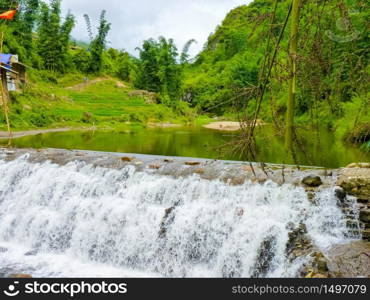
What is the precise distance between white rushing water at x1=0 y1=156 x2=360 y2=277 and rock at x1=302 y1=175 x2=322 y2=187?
9.9 inches

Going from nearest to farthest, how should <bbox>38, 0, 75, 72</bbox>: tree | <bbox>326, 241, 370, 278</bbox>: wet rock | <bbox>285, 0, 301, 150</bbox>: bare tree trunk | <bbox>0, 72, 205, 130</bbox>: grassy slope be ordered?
<bbox>285, 0, 301, 150</bbox>: bare tree trunk < <bbox>326, 241, 370, 278</bbox>: wet rock < <bbox>0, 72, 205, 130</bbox>: grassy slope < <bbox>38, 0, 75, 72</bbox>: tree

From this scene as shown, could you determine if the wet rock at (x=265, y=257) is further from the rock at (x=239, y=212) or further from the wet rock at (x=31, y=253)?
the wet rock at (x=31, y=253)

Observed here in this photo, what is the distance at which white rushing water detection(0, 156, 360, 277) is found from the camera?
5.85 m

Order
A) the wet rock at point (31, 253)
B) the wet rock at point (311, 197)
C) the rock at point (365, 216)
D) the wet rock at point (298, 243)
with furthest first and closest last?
the wet rock at point (31, 253)
the wet rock at point (311, 197)
the rock at point (365, 216)
the wet rock at point (298, 243)

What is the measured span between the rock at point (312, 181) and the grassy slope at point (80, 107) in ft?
57.5

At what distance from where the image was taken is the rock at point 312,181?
664 cm

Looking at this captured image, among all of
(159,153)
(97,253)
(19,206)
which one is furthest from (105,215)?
(159,153)

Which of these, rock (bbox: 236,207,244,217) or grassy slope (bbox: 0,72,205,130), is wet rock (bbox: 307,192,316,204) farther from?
grassy slope (bbox: 0,72,205,130)

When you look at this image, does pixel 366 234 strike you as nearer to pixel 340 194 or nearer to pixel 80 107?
pixel 340 194

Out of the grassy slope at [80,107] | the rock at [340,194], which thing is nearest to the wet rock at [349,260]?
the rock at [340,194]

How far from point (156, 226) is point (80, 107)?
26.0 metres

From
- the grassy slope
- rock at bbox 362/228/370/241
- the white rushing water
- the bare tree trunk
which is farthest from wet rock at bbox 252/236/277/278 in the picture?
the grassy slope

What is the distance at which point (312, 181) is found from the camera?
6656 mm

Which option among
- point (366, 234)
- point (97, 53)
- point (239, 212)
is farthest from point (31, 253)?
point (97, 53)
